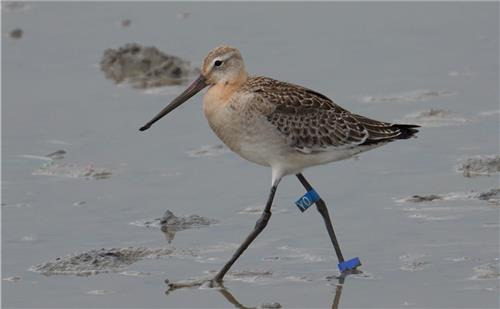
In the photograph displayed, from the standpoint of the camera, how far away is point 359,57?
16312mm

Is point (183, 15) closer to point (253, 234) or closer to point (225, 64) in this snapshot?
point (225, 64)

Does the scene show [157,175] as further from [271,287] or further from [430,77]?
[430,77]

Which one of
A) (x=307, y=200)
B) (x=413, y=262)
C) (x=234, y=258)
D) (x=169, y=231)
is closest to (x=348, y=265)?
(x=413, y=262)

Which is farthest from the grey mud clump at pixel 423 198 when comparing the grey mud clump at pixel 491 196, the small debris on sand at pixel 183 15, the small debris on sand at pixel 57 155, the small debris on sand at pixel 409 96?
the small debris on sand at pixel 183 15

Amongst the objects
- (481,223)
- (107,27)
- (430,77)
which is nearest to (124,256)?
(481,223)

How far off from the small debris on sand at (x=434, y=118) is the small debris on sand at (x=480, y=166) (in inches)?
48.0

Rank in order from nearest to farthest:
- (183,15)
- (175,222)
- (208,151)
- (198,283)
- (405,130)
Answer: (198,283), (405,130), (175,222), (208,151), (183,15)

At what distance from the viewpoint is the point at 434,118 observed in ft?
46.1

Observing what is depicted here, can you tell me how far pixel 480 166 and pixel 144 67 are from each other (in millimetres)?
5123

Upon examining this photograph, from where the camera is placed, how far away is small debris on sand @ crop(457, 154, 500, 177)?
12.5 m

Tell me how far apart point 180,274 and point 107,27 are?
8.41 metres

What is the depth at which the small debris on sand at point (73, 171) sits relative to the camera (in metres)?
13.1

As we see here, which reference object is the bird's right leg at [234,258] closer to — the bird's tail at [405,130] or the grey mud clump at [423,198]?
the bird's tail at [405,130]

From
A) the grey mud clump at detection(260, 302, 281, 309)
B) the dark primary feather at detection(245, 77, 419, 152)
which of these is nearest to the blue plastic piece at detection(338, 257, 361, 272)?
the grey mud clump at detection(260, 302, 281, 309)
